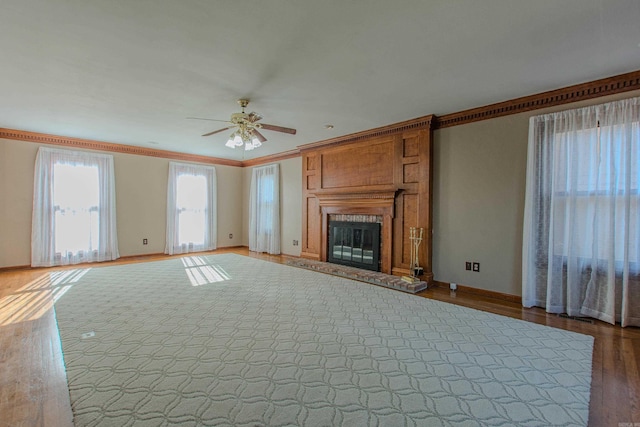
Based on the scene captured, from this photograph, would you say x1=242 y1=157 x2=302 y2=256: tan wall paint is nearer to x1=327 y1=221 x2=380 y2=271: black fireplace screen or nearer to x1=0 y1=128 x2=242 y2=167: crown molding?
x1=327 y1=221 x2=380 y2=271: black fireplace screen

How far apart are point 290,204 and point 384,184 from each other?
2.68 meters

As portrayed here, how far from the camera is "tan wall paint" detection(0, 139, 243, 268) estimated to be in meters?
5.16

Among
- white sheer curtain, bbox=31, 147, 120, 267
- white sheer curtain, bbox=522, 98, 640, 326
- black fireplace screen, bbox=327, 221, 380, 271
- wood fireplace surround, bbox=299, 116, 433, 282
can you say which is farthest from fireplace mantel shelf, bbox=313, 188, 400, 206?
white sheer curtain, bbox=31, 147, 120, 267

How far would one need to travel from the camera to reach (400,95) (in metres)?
3.47

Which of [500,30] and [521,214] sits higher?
[500,30]

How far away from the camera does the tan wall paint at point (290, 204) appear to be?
262 inches

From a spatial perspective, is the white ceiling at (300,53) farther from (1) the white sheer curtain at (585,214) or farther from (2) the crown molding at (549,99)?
(1) the white sheer curtain at (585,214)

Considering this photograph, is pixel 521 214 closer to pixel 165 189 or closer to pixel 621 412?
pixel 621 412

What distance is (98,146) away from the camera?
5.96m

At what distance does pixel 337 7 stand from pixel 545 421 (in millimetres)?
2763

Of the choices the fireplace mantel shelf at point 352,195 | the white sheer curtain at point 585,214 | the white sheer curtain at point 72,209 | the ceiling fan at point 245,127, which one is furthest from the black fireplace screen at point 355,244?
the white sheer curtain at point 72,209

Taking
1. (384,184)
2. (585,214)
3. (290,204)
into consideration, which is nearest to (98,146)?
(290,204)

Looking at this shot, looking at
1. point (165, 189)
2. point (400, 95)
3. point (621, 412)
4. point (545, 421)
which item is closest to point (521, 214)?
point (400, 95)

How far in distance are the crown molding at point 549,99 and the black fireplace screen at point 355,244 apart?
6.81 feet
